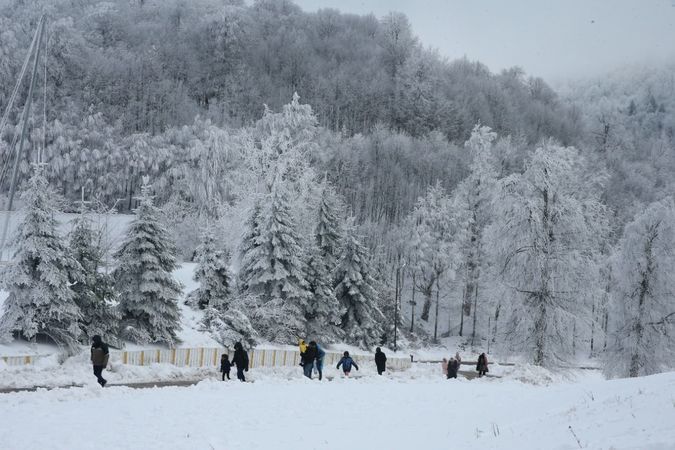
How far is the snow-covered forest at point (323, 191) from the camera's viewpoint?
24078 mm

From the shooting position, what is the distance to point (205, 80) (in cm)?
9144

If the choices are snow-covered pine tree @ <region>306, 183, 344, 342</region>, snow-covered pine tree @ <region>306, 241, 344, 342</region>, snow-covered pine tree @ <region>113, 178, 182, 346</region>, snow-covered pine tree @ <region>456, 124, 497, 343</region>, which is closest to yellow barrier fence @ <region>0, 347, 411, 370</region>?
snow-covered pine tree @ <region>113, 178, 182, 346</region>

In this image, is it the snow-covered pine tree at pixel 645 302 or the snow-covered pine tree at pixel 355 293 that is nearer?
the snow-covered pine tree at pixel 645 302

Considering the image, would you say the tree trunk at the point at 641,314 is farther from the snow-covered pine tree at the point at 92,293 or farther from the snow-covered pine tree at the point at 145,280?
the snow-covered pine tree at the point at 92,293

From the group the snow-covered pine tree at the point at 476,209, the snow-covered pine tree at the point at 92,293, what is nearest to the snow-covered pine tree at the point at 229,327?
the snow-covered pine tree at the point at 92,293

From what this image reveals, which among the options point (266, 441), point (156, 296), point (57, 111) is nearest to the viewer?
point (266, 441)

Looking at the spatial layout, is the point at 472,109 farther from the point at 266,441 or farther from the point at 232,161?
the point at 266,441

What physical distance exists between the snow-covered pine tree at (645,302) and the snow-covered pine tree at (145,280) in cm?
2206

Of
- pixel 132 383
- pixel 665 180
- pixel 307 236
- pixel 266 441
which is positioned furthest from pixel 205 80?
pixel 266 441

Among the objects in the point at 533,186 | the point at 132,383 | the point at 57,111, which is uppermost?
the point at 57,111

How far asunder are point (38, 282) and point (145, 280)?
457cm

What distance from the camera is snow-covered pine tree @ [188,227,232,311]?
2966cm

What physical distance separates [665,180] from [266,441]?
94159 millimetres

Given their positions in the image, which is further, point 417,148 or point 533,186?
point 417,148
